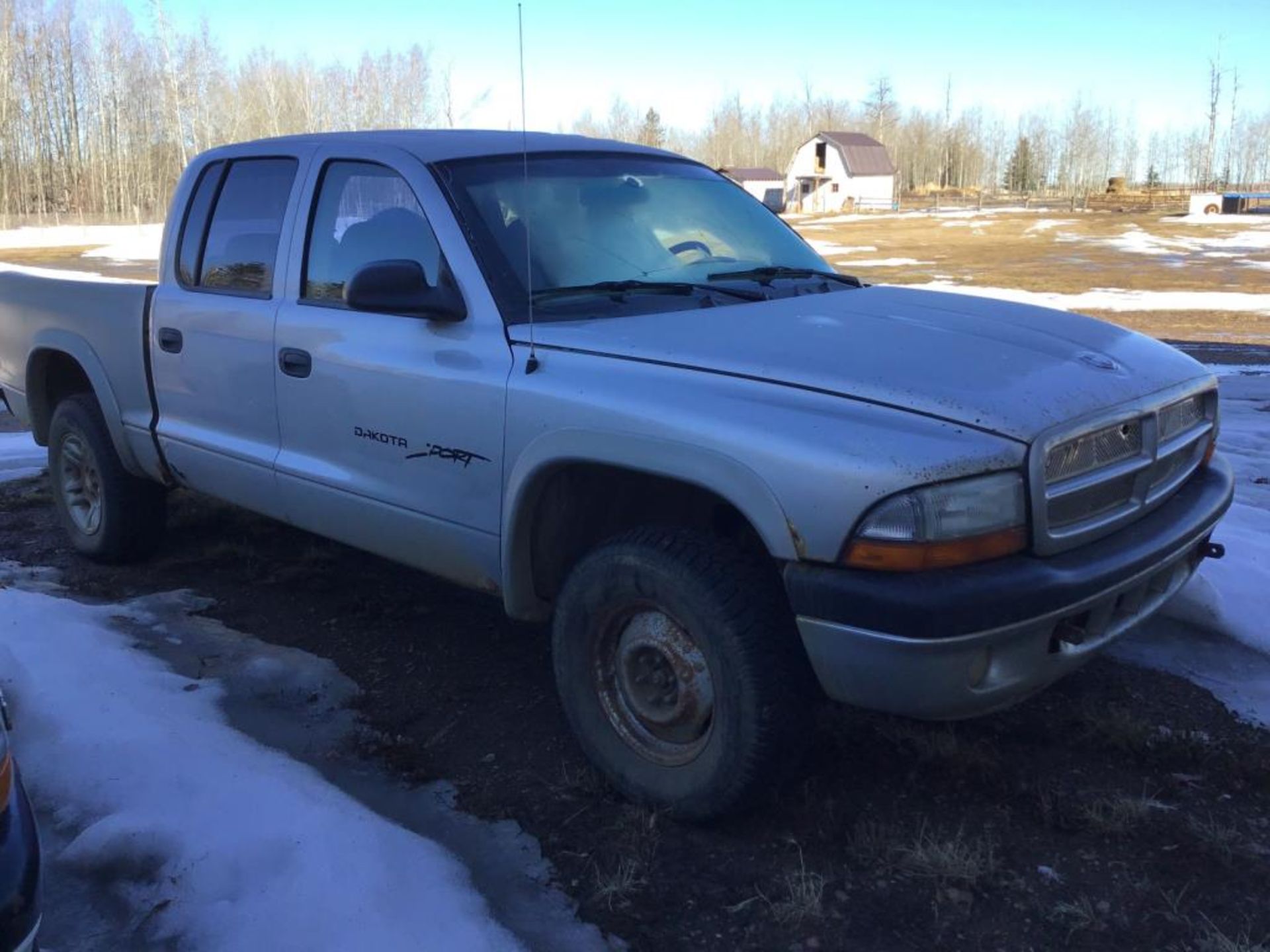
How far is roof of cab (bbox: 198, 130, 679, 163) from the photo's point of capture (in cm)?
394

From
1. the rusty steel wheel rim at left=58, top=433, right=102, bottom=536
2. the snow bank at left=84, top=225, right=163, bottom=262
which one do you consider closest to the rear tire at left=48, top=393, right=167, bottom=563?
the rusty steel wheel rim at left=58, top=433, right=102, bottom=536

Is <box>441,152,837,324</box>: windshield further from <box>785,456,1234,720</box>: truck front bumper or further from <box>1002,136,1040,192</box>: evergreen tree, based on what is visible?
<box>1002,136,1040,192</box>: evergreen tree

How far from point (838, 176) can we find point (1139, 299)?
65.8m

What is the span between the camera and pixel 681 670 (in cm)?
306

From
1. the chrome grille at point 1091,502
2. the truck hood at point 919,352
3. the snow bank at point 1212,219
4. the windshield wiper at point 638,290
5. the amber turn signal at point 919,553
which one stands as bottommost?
the amber turn signal at point 919,553

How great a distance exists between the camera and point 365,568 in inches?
213

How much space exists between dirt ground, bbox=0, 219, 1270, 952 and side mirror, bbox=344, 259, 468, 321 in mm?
1381

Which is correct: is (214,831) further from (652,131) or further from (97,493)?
(652,131)

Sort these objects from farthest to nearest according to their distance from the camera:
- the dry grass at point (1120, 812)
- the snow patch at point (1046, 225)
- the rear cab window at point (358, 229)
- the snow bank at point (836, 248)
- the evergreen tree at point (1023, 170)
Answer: the evergreen tree at point (1023, 170)
the snow patch at point (1046, 225)
the snow bank at point (836, 248)
the rear cab window at point (358, 229)
the dry grass at point (1120, 812)

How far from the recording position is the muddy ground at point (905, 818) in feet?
8.96

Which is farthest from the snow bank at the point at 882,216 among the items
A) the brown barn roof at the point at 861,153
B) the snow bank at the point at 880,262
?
the snow bank at the point at 880,262

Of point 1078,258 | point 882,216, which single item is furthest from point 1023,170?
point 1078,258

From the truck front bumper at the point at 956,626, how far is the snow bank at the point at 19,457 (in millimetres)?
6206

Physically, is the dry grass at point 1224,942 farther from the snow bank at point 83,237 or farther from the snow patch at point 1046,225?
the snow patch at point 1046,225
